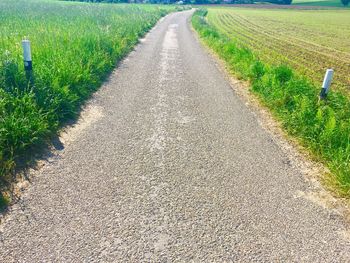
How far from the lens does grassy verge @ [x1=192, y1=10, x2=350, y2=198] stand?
15.3 ft

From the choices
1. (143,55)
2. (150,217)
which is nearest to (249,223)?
(150,217)

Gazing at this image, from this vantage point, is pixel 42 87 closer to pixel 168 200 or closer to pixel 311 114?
pixel 168 200

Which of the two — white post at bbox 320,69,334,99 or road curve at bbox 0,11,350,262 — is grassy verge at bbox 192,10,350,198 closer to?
white post at bbox 320,69,334,99

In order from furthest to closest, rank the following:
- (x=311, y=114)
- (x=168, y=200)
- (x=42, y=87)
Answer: (x=311, y=114)
(x=42, y=87)
(x=168, y=200)

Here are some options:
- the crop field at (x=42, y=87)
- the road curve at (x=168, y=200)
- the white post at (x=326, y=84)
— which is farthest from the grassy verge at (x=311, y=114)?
the crop field at (x=42, y=87)

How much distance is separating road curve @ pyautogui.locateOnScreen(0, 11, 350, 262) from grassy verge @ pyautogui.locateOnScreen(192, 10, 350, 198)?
1.90 ft

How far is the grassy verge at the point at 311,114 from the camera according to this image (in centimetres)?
465

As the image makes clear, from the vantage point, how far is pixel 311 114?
6172 mm

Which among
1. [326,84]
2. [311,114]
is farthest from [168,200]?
[326,84]

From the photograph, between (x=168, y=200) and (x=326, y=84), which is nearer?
(x=168, y=200)

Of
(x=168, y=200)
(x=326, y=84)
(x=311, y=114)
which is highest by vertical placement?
(x=326, y=84)

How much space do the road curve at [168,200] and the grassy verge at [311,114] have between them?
0.58 m

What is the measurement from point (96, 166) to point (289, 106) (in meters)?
4.87

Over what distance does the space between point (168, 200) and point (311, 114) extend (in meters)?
4.11
